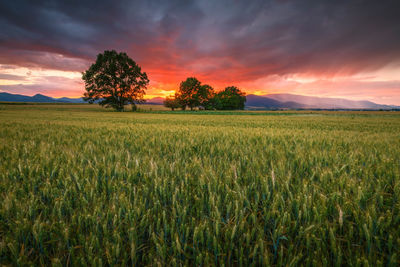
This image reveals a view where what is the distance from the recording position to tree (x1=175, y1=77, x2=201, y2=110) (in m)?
71.6

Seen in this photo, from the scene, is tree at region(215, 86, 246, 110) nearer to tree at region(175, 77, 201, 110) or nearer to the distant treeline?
the distant treeline

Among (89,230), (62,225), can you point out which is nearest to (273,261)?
(89,230)

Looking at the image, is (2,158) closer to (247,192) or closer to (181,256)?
(181,256)

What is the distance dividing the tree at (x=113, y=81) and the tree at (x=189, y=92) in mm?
27269

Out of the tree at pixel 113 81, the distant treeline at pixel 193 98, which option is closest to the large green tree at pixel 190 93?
the distant treeline at pixel 193 98

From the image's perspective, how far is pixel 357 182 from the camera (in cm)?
158

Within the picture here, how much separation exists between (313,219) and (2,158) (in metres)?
3.67

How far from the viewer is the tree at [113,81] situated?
1623 inches

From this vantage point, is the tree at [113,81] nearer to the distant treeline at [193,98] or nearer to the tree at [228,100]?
the distant treeline at [193,98]

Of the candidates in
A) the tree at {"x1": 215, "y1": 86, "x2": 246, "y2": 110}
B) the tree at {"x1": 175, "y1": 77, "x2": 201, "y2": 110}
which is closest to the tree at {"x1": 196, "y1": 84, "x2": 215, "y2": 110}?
the tree at {"x1": 175, "y1": 77, "x2": 201, "y2": 110}

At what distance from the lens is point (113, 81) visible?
4284 cm

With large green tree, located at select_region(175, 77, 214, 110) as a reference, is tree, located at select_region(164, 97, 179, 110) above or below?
below

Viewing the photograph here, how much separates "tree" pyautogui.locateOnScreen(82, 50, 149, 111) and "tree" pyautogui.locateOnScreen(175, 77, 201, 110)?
27.3 metres

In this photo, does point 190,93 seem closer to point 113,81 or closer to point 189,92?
point 189,92
